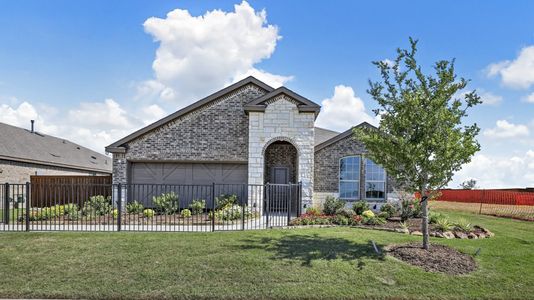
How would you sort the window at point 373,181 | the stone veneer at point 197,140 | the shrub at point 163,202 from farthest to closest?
the window at point 373,181
the stone veneer at point 197,140
the shrub at point 163,202

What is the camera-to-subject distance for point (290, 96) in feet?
48.1

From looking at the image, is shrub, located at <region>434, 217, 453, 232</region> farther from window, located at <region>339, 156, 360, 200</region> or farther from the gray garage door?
the gray garage door

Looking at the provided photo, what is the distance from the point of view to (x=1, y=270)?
264 inches

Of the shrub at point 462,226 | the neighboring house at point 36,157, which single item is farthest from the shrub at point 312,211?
the neighboring house at point 36,157

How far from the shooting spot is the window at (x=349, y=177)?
1611 cm

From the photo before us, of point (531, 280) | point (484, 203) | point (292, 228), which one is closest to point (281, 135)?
point (292, 228)

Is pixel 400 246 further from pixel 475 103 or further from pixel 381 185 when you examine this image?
pixel 381 185

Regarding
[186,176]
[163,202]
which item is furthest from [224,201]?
[186,176]

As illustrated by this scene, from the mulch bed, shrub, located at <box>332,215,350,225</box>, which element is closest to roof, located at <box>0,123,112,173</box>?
shrub, located at <box>332,215,350,225</box>

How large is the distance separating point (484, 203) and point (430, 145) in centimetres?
1793

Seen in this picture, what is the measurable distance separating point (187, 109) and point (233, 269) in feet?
34.1

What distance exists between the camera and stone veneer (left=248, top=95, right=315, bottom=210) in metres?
14.6

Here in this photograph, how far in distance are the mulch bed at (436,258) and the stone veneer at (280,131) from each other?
674 cm

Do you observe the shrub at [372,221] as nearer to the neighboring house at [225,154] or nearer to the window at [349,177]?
the neighboring house at [225,154]
